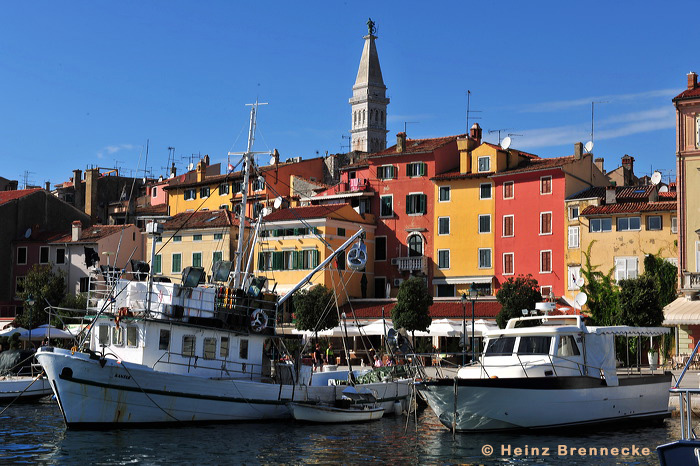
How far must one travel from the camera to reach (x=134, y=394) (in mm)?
31641

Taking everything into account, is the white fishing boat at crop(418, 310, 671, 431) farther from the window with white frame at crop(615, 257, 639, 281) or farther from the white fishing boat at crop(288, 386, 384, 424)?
the window with white frame at crop(615, 257, 639, 281)

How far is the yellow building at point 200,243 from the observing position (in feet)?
226

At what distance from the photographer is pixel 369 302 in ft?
210

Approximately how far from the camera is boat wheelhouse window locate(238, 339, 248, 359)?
118 ft

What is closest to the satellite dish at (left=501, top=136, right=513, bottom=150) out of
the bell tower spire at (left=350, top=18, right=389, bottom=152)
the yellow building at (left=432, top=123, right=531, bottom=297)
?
the yellow building at (left=432, top=123, right=531, bottom=297)

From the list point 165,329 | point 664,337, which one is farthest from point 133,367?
point 664,337

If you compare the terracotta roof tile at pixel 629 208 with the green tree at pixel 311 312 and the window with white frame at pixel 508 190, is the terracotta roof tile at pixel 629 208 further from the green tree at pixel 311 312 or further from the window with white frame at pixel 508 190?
the green tree at pixel 311 312

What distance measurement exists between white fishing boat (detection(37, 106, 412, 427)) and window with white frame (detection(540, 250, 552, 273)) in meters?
24.8

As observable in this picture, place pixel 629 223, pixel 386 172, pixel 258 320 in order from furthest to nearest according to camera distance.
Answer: pixel 386 172
pixel 629 223
pixel 258 320

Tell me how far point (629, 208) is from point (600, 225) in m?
2.01

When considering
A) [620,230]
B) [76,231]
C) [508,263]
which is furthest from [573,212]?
[76,231]

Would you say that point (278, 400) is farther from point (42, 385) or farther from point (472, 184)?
point (472, 184)

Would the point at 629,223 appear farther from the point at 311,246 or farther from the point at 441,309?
the point at 311,246

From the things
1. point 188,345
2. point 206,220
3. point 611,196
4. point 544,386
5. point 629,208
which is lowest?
point 544,386
